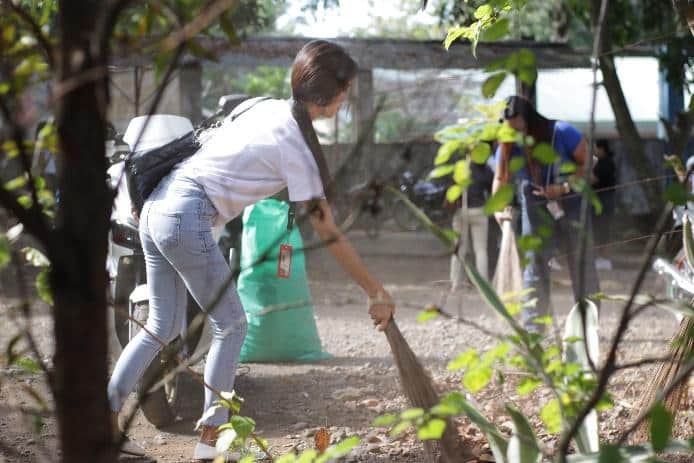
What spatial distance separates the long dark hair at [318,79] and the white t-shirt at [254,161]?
0.11 ft

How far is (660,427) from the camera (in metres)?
1.89

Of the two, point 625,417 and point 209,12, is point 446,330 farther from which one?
point 209,12

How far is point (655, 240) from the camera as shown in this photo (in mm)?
1925

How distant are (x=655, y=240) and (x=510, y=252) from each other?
4.60 meters

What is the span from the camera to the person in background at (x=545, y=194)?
5930 millimetres

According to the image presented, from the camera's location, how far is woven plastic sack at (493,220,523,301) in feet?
20.8

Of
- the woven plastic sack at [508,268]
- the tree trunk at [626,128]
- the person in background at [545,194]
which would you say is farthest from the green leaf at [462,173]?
the tree trunk at [626,128]

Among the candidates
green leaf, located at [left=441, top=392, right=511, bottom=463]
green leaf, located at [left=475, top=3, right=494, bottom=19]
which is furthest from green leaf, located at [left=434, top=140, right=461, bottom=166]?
green leaf, located at [left=475, top=3, right=494, bottom=19]

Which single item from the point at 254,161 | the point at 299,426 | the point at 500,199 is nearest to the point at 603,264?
the point at 299,426

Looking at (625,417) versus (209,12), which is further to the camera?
(625,417)

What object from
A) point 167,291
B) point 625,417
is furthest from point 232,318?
point 625,417

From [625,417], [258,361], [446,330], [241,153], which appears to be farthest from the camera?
[446,330]

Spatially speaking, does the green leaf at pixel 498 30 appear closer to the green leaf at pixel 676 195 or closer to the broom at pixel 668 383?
the green leaf at pixel 676 195

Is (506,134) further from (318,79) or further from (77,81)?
(318,79)
